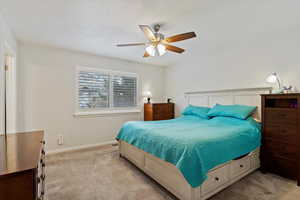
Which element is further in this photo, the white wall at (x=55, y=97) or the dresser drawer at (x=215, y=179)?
the white wall at (x=55, y=97)

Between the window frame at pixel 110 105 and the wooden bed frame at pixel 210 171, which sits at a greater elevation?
the window frame at pixel 110 105

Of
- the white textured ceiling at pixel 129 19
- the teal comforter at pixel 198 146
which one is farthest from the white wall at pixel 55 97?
the teal comforter at pixel 198 146

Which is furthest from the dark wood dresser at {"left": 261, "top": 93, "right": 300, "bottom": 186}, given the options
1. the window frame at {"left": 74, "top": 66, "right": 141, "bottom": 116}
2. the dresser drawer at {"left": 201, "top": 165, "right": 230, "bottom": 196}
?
the window frame at {"left": 74, "top": 66, "right": 141, "bottom": 116}

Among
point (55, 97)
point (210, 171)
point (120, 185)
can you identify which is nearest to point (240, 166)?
point (210, 171)

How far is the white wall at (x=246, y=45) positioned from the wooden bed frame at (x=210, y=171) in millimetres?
302

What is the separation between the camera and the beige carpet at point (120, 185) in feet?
5.90

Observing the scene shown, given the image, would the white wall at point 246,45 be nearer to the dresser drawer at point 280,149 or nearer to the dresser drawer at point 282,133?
the dresser drawer at point 282,133

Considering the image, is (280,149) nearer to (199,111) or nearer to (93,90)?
(199,111)

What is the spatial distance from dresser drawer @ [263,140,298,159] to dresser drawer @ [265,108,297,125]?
1.10ft

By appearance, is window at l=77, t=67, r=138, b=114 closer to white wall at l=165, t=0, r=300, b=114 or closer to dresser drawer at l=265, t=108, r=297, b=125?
white wall at l=165, t=0, r=300, b=114

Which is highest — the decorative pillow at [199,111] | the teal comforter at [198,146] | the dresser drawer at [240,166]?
the decorative pillow at [199,111]

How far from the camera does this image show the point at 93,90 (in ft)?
12.5

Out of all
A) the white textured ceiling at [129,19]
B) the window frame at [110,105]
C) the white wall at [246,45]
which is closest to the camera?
the white textured ceiling at [129,19]

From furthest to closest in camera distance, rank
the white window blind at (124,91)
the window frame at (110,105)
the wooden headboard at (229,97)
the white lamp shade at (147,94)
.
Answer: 1. the white lamp shade at (147,94)
2. the white window blind at (124,91)
3. the window frame at (110,105)
4. the wooden headboard at (229,97)
